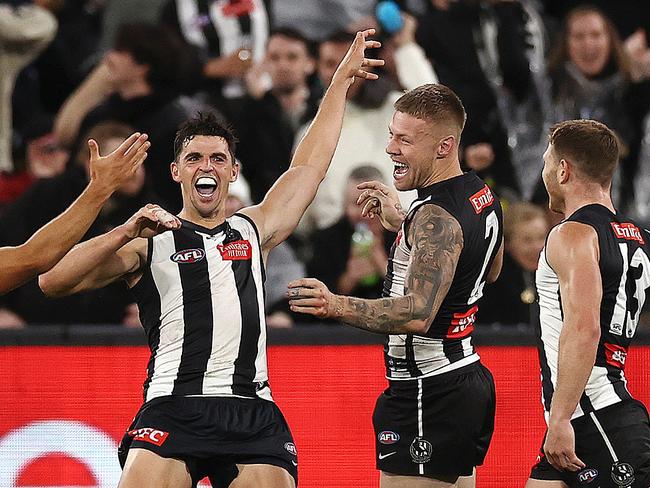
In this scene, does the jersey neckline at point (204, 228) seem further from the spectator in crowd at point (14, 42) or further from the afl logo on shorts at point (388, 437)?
the spectator in crowd at point (14, 42)

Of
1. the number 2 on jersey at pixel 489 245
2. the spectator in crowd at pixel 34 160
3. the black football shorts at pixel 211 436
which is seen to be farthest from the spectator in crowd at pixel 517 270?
the spectator in crowd at pixel 34 160

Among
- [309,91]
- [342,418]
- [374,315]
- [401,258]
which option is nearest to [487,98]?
[309,91]

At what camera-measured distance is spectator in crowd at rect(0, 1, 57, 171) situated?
9.81 meters

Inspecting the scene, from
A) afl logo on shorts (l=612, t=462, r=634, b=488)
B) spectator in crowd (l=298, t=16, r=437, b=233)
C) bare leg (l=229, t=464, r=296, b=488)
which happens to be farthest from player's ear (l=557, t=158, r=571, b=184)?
spectator in crowd (l=298, t=16, r=437, b=233)

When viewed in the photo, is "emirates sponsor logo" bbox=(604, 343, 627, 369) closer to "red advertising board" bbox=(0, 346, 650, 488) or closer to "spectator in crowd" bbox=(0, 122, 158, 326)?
"red advertising board" bbox=(0, 346, 650, 488)

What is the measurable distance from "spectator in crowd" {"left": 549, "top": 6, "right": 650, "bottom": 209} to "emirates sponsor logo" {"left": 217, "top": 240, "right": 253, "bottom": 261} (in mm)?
4253

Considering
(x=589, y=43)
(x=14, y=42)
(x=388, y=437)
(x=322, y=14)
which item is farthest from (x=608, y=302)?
(x=14, y=42)

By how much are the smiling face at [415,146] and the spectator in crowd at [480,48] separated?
3716 millimetres

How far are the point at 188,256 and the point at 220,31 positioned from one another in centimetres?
454

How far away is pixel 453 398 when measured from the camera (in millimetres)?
5605

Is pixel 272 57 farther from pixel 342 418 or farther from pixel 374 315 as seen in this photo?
pixel 374 315

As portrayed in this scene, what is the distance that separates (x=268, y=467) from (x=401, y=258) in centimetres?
109

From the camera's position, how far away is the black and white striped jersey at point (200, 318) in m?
5.63

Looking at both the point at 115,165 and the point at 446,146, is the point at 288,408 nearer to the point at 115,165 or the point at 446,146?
the point at 446,146
